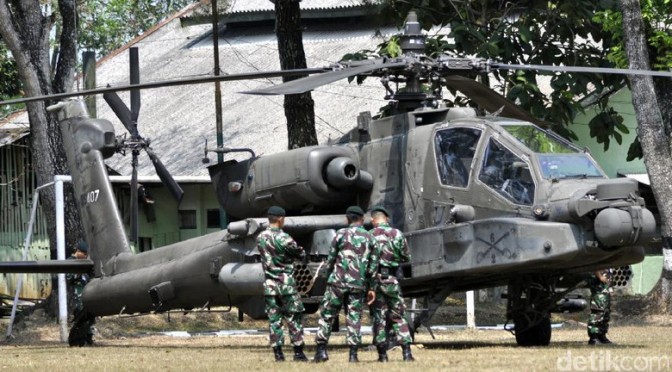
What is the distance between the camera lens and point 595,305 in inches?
680

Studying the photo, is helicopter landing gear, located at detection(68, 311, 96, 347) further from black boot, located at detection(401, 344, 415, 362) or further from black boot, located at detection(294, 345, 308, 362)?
black boot, located at detection(401, 344, 415, 362)

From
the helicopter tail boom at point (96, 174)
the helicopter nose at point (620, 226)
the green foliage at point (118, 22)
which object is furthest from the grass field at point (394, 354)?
the green foliage at point (118, 22)

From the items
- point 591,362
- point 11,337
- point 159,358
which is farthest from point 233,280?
point 11,337

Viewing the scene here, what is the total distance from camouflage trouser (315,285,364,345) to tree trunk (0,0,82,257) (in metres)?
11.6

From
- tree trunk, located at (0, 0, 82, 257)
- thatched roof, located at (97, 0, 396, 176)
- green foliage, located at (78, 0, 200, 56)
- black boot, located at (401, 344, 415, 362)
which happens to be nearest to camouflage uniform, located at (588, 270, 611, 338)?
black boot, located at (401, 344, 415, 362)

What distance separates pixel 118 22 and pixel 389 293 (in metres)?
44.3

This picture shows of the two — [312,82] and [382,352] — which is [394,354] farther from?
[312,82]

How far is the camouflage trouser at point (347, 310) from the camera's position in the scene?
1498cm

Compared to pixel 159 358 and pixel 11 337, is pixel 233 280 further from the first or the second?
pixel 11 337

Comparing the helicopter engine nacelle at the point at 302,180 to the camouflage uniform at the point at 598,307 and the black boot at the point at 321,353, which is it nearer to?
the black boot at the point at 321,353

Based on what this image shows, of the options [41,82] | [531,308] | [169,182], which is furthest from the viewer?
[41,82]

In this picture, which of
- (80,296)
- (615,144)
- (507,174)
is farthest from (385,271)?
(615,144)

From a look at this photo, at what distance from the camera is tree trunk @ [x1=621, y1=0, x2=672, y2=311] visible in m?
23.3

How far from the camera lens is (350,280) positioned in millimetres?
14992
